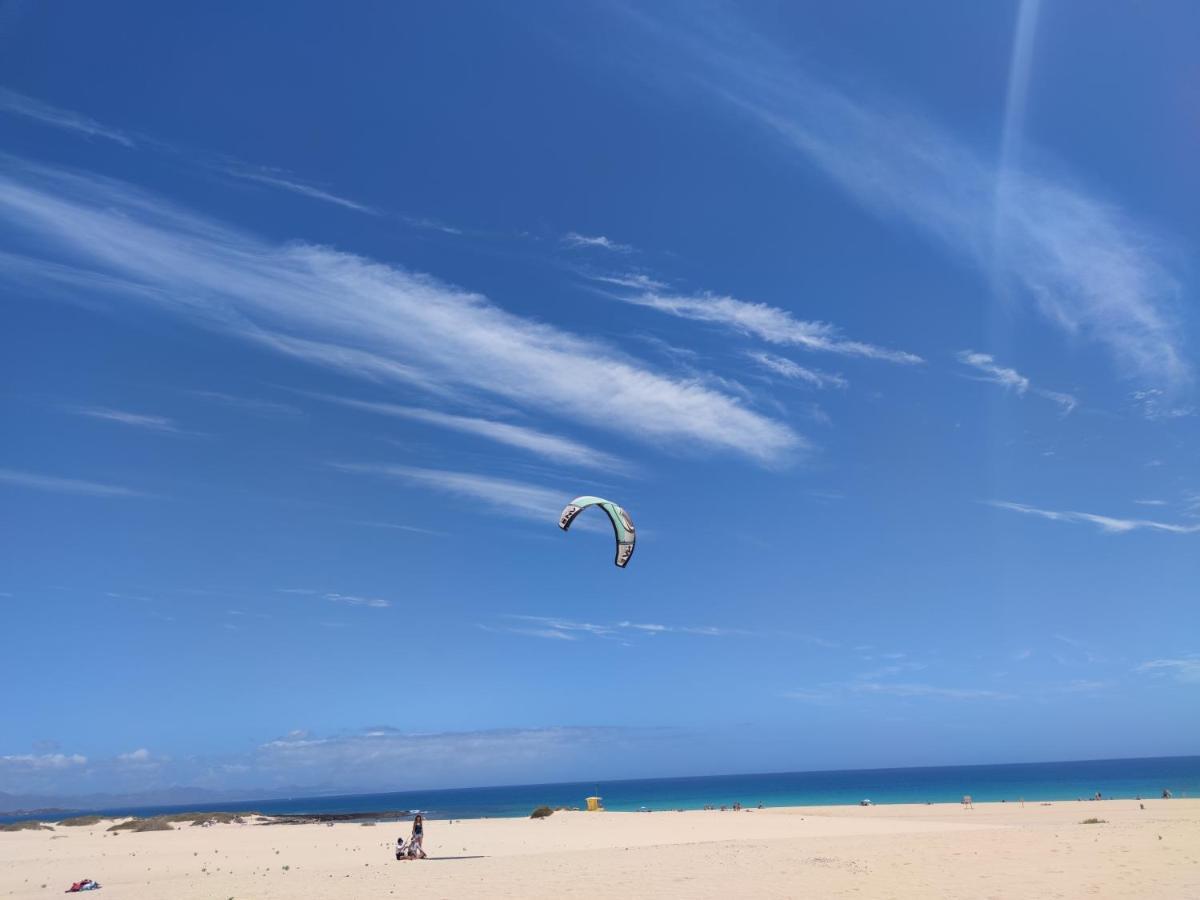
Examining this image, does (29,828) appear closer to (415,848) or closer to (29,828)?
(29,828)

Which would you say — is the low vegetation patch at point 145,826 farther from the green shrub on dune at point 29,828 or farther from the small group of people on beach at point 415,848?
the small group of people on beach at point 415,848

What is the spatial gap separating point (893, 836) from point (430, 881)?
43.0 ft

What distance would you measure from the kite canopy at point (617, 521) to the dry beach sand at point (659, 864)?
21.7 feet

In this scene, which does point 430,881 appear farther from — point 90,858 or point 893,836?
point 90,858

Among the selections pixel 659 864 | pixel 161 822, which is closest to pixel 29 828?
pixel 161 822

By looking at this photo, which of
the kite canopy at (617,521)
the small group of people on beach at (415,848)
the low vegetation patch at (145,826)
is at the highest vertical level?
the kite canopy at (617,521)

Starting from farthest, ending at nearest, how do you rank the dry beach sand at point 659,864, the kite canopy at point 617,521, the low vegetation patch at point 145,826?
the low vegetation patch at point 145,826 < the kite canopy at point 617,521 < the dry beach sand at point 659,864

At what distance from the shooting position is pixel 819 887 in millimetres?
13031

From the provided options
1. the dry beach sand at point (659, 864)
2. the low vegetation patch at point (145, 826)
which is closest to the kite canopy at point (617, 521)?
the dry beach sand at point (659, 864)

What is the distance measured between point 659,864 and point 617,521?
754cm

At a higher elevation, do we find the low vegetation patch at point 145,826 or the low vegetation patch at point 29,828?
the low vegetation patch at point 145,826

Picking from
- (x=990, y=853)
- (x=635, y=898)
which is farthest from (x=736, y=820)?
(x=635, y=898)

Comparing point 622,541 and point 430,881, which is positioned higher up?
point 622,541

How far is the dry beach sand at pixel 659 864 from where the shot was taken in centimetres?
1308
